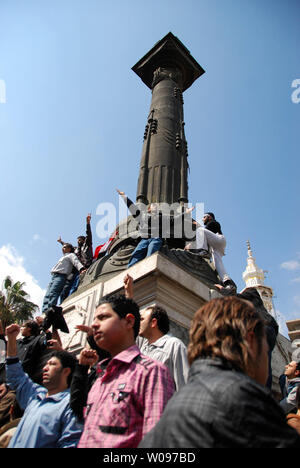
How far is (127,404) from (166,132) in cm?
1094

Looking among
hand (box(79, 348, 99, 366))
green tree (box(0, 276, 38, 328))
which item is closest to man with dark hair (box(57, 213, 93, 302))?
hand (box(79, 348, 99, 366))

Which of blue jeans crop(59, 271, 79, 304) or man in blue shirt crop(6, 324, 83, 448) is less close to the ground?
blue jeans crop(59, 271, 79, 304)

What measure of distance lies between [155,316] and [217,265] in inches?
139

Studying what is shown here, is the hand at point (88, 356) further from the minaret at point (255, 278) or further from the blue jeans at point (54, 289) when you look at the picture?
the minaret at point (255, 278)

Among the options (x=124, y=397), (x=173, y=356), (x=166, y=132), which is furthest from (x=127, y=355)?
(x=166, y=132)

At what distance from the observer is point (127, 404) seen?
6.05 ft

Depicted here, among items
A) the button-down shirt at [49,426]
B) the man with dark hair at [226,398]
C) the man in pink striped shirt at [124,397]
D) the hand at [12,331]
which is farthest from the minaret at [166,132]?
the man with dark hair at [226,398]

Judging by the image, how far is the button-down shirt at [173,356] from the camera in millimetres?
2852

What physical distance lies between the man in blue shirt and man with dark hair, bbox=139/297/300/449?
4.51ft

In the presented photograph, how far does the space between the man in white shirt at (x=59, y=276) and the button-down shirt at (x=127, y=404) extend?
17.3 feet

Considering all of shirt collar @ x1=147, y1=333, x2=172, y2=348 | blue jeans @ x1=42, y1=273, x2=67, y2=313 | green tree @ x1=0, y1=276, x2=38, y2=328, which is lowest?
shirt collar @ x1=147, y1=333, x2=172, y2=348

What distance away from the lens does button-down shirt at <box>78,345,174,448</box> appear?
1746 mm

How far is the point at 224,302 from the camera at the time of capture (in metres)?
1.68

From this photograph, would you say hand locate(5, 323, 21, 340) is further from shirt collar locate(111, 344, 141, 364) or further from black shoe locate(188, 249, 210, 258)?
black shoe locate(188, 249, 210, 258)
